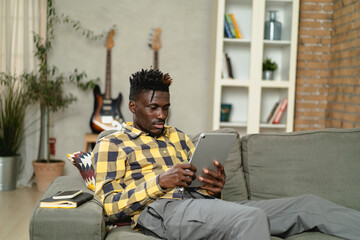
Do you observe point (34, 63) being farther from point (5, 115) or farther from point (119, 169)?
point (119, 169)

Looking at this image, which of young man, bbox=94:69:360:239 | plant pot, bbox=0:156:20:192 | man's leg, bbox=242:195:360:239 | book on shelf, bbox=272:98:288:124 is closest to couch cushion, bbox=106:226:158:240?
young man, bbox=94:69:360:239

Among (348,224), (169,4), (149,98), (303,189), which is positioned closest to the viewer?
(348,224)

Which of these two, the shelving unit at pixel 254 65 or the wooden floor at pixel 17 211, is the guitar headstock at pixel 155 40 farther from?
the wooden floor at pixel 17 211

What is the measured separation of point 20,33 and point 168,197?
308cm

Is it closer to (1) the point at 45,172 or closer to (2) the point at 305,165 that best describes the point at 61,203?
(2) the point at 305,165

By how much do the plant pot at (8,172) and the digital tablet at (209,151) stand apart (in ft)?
9.12

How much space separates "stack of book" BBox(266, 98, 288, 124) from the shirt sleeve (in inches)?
101

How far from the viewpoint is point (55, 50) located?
14.4 feet

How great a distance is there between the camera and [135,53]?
4465mm

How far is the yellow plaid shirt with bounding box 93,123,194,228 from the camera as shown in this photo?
1.72m

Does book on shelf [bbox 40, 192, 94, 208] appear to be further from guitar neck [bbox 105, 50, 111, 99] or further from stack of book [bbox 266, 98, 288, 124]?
stack of book [bbox 266, 98, 288, 124]

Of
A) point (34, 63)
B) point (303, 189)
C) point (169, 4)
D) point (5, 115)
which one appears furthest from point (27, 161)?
point (303, 189)

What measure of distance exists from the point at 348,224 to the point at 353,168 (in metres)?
0.49

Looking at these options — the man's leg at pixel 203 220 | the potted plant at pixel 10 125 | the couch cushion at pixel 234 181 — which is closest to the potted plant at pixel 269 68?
the couch cushion at pixel 234 181
